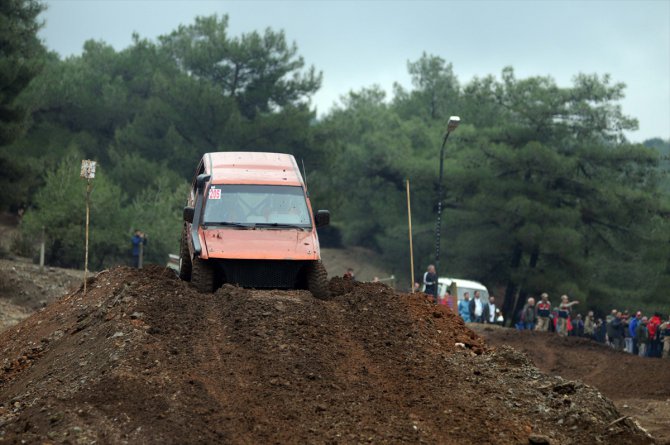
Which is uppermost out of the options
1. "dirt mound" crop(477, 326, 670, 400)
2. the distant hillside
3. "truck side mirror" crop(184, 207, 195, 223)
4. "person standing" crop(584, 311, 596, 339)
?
"truck side mirror" crop(184, 207, 195, 223)

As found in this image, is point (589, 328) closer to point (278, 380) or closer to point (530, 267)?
point (530, 267)

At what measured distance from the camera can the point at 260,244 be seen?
18172 millimetres

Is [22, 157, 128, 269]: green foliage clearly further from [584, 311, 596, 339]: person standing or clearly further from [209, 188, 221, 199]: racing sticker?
[209, 188, 221, 199]: racing sticker

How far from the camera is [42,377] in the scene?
46.7 ft

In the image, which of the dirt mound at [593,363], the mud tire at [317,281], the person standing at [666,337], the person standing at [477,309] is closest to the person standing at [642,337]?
the person standing at [666,337]

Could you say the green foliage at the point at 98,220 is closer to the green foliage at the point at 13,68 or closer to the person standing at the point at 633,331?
the green foliage at the point at 13,68

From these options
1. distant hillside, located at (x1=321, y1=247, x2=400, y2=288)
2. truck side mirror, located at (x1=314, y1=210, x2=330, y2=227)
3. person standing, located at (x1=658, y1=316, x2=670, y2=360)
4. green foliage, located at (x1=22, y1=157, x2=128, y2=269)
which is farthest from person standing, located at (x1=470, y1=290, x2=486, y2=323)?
distant hillside, located at (x1=321, y1=247, x2=400, y2=288)

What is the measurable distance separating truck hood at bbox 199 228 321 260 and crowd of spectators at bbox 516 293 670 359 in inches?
669

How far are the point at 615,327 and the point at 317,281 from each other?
1985 cm

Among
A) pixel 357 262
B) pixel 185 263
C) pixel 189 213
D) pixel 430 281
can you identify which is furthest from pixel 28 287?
pixel 357 262

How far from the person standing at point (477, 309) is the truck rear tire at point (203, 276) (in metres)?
18.6

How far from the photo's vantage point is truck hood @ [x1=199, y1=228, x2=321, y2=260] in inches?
704

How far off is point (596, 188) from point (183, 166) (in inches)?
886

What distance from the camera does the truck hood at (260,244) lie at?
17.9 metres
